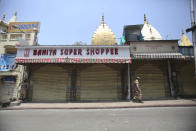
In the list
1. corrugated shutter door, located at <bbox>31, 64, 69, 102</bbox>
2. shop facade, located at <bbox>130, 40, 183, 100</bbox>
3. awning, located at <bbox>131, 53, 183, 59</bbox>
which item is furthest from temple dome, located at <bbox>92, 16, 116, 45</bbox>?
corrugated shutter door, located at <bbox>31, 64, 69, 102</bbox>

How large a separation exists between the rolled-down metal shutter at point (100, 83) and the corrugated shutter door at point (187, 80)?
5.82m

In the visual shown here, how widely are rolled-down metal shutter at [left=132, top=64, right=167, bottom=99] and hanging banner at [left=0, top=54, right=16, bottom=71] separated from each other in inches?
511

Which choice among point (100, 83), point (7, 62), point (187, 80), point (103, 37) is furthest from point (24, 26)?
point (187, 80)

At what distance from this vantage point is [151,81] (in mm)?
11547

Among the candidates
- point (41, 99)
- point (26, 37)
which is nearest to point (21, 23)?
point (26, 37)

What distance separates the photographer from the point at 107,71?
461 inches

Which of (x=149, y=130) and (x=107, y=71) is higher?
(x=107, y=71)

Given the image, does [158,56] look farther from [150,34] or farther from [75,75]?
[75,75]

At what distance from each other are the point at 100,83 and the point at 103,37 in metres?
6.30

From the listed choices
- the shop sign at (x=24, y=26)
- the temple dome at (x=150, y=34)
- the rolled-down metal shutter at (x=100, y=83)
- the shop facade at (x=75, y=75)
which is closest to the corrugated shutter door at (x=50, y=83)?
the shop facade at (x=75, y=75)

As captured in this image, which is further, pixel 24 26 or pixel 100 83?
pixel 24 26

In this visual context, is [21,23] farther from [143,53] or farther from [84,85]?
[143,53]

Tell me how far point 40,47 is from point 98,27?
8604 mm

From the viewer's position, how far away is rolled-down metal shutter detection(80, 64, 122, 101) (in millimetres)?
11414
